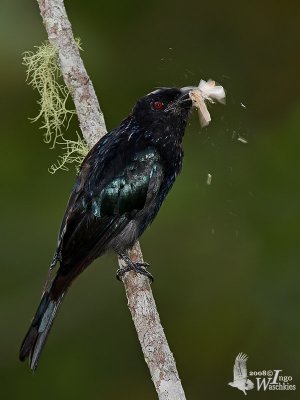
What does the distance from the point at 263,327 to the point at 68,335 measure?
137 cm

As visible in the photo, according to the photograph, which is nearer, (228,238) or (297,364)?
(297,364)

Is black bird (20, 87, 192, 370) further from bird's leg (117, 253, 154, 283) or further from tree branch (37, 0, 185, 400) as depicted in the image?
tree branch (37, 0, 185, 400)

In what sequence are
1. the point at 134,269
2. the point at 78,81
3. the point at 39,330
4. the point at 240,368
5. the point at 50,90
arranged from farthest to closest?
1. the point at 240,368
2. the point at 50,90
3. the point at 78,81
4. the point at 134,269
5. the point at 39,330

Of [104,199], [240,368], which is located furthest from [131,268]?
[240,368]

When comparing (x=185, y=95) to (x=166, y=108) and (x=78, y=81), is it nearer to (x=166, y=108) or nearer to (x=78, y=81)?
(x=166, y=108)

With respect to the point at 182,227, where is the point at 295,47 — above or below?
above

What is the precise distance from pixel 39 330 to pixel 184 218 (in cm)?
232

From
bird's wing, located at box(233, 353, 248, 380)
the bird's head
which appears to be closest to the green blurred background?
bird's wing, located at box(233, 353, 248, 380)

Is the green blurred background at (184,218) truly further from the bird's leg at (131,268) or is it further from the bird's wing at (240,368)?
the bird's leg at (131,268)

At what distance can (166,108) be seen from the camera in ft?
18.9

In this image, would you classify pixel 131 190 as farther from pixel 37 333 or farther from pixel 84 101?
pixel 37 333

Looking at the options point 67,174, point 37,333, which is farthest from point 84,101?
point 67,174

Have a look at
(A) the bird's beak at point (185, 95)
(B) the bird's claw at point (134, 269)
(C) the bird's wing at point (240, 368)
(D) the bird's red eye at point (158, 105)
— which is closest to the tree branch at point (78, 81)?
(B) the bird's claw at point (134, 269)

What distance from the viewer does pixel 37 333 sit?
537cm
